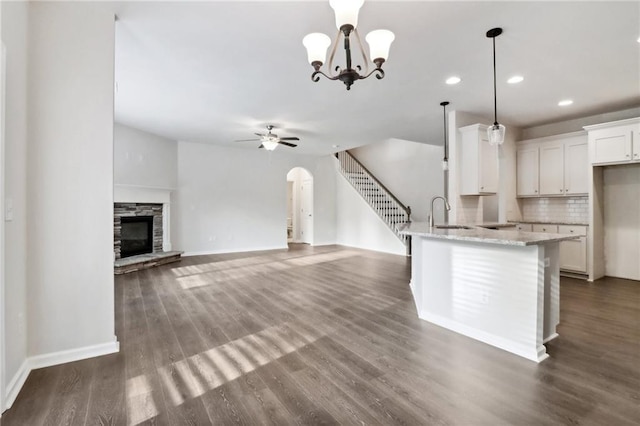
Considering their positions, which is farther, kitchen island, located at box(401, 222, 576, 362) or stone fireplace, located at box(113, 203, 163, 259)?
stone fireplace, located at box(113, 203, 163, 259)

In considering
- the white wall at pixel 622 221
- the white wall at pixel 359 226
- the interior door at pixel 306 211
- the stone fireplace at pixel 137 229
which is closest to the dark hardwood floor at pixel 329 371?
the white wall at pixel 622 221

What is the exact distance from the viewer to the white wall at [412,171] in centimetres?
836

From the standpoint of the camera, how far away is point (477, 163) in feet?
15.4

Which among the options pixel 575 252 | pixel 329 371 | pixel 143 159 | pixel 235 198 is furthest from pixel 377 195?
pixel 329 371

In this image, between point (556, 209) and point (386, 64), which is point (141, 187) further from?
point (556, 209)

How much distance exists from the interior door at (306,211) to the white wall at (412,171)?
2.34 metres

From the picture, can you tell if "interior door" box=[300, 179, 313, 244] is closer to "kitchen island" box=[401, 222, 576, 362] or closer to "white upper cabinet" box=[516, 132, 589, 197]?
"white upper cabinet" box=[516, 132, 589, 197]

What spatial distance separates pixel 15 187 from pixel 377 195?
7978 mm

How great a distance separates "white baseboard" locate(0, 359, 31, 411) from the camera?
1.86m

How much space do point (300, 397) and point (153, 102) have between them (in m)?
4.61

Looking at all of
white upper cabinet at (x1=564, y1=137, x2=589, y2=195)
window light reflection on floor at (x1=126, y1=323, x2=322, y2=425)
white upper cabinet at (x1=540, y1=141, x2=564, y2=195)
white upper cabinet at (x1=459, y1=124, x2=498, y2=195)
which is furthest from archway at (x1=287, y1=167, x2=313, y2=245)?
window light reflection on floor at (x1=126, y1=323, x2=322, y2=425)

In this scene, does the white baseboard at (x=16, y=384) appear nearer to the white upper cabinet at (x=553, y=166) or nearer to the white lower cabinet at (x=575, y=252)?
the white lower cabinet at (x=575, y=252)

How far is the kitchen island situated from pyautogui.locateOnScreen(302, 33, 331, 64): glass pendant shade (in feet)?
6.30

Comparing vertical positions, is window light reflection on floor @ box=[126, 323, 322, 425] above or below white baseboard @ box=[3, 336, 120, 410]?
below
